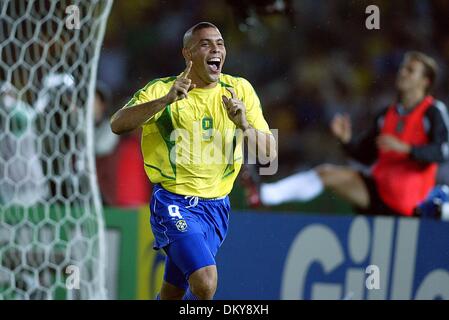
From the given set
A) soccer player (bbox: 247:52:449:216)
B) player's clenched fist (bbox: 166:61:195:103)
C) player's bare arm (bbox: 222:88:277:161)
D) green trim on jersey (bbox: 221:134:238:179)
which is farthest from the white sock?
player's clenched fist (bbox: 166:61:195:103)

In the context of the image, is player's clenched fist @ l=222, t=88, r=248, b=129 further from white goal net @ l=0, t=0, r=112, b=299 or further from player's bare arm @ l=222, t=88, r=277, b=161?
white goal net @ l=0, t=0, r=112, b=299

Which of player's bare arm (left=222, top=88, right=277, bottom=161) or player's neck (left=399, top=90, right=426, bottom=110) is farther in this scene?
player's neck (left=399, top=90, right=426, bottom=110)

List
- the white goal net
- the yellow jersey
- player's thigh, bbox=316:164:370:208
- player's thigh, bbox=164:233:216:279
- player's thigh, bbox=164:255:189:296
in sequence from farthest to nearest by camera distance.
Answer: player's thigh, bbox=316:164:370:208 < the white goal net < player's thigh, bbox=164:255:189:296 < the yellow jersey < player's thigh, bbox=164:233:216:279

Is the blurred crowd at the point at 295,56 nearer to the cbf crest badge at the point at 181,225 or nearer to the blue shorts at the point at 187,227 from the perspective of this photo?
the blue shorts at the point at 187,227

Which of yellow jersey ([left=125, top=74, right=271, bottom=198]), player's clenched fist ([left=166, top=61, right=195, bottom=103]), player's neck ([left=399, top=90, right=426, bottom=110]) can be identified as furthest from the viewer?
player's neck ([left=399, top=90, right=426, bottom=110])

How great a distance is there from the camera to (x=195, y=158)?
4258 millimetres

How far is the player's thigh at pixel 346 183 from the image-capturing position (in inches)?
245

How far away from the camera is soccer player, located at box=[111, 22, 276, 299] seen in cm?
414

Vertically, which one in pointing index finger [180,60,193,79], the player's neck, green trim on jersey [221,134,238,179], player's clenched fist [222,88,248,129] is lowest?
green trim on jersey [221,134,238,179]

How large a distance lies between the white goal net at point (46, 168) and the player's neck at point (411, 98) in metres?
2.02

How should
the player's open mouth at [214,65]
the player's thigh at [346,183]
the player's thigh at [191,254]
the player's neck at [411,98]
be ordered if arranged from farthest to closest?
the player's thigh at [346,183]
the player's neck at [411,98]
the player's thigh at [191,254]
the player's open mouth at [214,65]

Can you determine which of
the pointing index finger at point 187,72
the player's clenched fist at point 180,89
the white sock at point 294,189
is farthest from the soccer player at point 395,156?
the player's clenched fist at point 180,89

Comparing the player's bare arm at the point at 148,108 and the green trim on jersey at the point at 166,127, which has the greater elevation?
the player's bare arm at the point at 148,108

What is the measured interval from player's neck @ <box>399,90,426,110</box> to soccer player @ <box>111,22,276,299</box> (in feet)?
6.61
